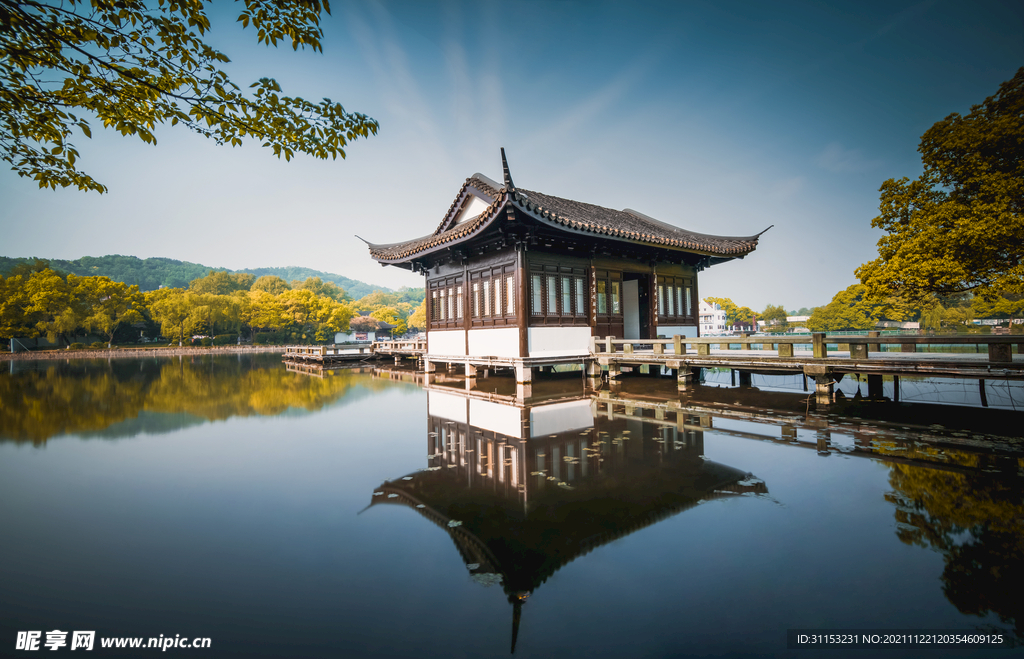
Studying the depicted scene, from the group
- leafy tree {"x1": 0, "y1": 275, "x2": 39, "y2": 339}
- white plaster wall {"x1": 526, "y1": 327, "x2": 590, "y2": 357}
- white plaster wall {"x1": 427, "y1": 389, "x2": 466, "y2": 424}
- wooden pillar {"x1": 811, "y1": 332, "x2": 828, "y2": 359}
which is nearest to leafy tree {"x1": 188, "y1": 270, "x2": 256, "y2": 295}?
leafy tree {"x1": 0, "y1": 275, "x2": 39, "y2": 339}

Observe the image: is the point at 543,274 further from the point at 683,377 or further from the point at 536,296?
the point at 683,377

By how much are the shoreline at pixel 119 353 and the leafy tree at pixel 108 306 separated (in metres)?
3.59

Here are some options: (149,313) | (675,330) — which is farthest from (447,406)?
(149,313)

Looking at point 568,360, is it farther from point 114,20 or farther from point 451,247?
point 114,20

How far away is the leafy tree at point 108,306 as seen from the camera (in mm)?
47625

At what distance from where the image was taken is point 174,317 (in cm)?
5219

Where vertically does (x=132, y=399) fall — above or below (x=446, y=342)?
below

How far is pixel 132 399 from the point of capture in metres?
13.0

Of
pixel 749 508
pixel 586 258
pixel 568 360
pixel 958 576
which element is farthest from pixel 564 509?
pixel 586 258

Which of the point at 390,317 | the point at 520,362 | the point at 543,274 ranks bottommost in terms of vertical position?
the point at 520,362

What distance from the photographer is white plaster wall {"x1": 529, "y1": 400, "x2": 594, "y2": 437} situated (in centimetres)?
734

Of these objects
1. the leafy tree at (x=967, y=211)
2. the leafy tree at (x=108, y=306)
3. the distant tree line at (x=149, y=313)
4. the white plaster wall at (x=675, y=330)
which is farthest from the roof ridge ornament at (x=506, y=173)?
the leafy tree at (x=108, y=306)

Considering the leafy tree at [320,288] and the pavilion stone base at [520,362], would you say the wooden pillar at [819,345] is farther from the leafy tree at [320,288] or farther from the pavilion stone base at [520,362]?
the leafy tree at [320,288]

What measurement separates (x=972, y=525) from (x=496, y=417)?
6493 mm
